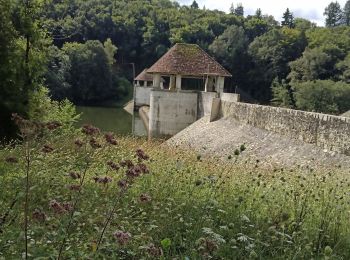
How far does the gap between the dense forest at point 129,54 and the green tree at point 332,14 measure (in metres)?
28.1

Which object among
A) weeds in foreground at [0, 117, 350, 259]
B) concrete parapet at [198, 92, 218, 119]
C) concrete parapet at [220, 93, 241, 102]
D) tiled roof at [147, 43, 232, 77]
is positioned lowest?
concrete parapet at [198, 92, 218, 119]

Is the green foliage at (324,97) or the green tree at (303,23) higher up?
the green tree at (303,23)

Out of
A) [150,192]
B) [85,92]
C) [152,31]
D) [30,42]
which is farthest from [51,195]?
[152,31]

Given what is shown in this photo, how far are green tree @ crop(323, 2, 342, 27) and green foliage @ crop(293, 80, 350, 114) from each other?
346ft

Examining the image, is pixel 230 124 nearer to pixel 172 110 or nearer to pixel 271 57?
pixel 172 110

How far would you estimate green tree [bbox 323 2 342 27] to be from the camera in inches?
5551

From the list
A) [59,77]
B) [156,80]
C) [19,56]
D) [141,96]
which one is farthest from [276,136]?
[59,77]

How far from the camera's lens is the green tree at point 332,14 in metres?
141

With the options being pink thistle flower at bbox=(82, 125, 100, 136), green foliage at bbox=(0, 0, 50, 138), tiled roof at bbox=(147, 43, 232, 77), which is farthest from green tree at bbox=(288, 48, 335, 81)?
pink thistle flower at bbox=(82, 125, 100, 136)

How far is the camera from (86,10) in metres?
94.4

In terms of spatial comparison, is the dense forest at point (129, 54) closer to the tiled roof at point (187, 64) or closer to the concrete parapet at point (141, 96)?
the tiled roof at point (187, 64)

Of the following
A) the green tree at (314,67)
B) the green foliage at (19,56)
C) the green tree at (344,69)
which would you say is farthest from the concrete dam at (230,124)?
the green tree at (314,67)

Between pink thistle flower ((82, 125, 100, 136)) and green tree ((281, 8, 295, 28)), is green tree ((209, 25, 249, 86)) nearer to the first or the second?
green tree ((281, 8, 295, 28))

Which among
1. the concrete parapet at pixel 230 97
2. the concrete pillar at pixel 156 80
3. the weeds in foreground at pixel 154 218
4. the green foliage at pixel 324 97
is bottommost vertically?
the green foliage at pixel 324 97
